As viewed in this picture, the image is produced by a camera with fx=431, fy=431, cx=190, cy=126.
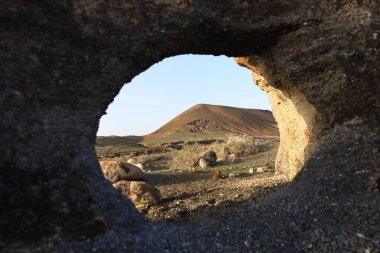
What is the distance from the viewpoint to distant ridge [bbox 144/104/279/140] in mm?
53656

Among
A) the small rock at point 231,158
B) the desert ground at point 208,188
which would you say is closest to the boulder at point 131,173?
the desert ground at point 208,188

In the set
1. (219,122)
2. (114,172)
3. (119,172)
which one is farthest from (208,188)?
(219,122)

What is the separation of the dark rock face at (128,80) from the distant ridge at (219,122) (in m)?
41.5

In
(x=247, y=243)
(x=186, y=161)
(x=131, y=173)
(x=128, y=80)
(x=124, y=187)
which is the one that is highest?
(x=128, y=80)

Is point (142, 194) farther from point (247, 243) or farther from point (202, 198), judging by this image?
point (247, 243)

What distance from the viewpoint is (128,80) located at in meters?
8.37

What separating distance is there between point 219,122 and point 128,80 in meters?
48.0

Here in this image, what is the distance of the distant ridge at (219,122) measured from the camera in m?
53.7

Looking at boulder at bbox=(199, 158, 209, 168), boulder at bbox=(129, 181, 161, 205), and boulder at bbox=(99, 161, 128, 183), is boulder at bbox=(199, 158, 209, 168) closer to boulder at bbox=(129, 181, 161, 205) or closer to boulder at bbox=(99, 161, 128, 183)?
boulder at bbox=(99, 161, 128, 183)

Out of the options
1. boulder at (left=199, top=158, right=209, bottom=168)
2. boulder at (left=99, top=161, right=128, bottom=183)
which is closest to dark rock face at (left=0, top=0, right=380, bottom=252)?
boulder at (left=99, top=161, right=128, bottom=183)

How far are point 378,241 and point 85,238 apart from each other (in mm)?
4625

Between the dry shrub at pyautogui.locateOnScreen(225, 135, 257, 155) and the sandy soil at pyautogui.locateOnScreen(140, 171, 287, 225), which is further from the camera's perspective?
the dry shrub at pyautogui.locateOnScreen(225, 135, 257, 155)

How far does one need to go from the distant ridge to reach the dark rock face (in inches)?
1634

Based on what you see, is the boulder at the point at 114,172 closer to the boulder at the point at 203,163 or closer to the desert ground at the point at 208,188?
the desert ground at the point at 208,188
